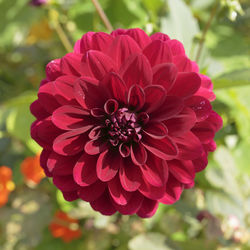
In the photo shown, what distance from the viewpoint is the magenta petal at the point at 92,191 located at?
552 millimetres

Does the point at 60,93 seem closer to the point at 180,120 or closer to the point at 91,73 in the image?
the point at 91,73

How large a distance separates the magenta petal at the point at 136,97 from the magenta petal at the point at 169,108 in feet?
0.10

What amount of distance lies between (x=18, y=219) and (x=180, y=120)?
0.78 metres

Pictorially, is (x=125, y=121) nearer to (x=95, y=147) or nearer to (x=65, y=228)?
(x=95, y=147)

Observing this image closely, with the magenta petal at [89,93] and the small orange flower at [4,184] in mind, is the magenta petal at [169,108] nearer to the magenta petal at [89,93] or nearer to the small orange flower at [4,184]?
the magenta petal at [89,93]

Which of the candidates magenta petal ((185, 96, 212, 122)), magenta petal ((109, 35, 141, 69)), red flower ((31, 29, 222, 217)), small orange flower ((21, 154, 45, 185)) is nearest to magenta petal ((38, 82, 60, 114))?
red flower ((31, 29, 222, 217))

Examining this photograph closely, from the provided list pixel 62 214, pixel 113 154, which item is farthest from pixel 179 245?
pixel 113 154

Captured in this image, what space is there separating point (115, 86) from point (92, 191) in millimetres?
172

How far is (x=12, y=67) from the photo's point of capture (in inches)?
59.8

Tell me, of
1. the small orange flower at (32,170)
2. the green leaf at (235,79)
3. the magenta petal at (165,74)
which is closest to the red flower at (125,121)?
the magenta petal at (165,74)

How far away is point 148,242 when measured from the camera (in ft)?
2.85

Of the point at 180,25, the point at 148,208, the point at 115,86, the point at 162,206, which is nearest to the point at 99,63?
the point at 115,86

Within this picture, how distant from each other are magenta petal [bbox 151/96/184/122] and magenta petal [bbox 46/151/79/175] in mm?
152

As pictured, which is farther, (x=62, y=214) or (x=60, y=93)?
(x=62, y=214)
